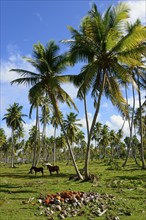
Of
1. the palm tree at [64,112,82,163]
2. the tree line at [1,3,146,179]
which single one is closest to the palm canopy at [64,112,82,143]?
the palm tree at [64,112,82,163]

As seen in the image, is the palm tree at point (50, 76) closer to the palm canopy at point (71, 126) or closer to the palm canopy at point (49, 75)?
the palm canopy at point (49, 75)

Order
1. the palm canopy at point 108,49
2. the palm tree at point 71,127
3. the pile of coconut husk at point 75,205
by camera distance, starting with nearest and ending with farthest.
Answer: the pile of coconut husk at point 75,205, the palm canopy at point 108,49, the palm tree at point 71,127

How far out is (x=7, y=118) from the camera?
6125 cm

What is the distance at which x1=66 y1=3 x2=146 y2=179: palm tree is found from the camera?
21.2 m

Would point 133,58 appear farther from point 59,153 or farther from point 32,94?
point 59,153

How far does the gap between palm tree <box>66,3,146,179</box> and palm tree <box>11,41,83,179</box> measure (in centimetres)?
308

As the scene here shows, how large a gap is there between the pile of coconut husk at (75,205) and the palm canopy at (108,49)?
357 inches

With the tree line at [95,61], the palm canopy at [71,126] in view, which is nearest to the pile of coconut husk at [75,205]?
the tree line at [95,61]

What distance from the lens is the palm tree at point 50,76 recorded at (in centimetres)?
2598

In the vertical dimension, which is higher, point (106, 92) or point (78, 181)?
point (106, 92)

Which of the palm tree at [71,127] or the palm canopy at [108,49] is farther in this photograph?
the palm tree at [71,127]

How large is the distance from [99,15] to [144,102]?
887 inches

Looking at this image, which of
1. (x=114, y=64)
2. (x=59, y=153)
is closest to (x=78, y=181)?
(x=114, y=64)

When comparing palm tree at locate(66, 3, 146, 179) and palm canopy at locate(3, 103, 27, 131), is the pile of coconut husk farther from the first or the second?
palm canopy at locate(3, 103, 27, 131)
